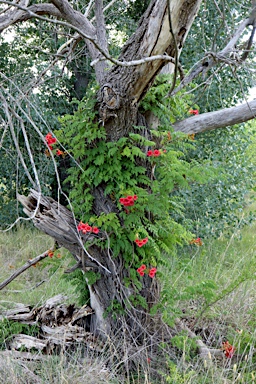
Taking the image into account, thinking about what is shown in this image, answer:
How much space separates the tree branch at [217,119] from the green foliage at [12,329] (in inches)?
74.0

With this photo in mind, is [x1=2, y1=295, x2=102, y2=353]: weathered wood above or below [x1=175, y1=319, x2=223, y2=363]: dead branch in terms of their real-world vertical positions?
above

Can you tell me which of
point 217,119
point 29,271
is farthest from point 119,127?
point 29,271

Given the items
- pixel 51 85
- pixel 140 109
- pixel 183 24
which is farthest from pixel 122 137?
pixel 51 85

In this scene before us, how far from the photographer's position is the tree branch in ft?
9.77

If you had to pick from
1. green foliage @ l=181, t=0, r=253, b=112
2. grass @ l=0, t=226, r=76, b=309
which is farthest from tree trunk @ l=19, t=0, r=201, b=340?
green foliage @ l=181, t=0, r=253, b=112

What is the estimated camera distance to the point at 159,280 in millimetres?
3250

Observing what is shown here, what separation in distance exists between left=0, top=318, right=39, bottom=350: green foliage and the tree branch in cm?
188

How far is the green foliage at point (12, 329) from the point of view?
A: 3.19 meters

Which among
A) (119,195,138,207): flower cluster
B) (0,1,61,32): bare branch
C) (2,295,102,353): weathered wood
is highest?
(0,1,61,32): bare branch

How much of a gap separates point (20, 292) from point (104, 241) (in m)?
1.92

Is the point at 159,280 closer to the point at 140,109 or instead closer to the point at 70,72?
the point at 140,109

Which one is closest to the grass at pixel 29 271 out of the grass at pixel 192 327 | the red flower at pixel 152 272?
the grass at pixel 192 327

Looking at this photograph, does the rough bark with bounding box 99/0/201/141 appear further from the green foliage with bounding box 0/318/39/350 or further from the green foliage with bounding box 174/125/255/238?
the green foliage with bounding box 174/125/255/238

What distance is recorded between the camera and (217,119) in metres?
2.99
